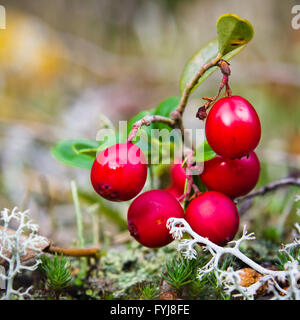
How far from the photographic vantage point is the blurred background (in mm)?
2289

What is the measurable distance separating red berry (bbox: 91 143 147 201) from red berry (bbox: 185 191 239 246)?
0.47ft

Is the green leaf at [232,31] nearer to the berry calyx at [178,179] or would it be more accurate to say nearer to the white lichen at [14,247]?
the berry calyx at [178,179]

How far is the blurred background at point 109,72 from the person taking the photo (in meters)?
2.29

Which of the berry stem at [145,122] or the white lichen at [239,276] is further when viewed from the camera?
the berry stem at [145,122]

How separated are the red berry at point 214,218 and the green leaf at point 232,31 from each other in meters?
0.33

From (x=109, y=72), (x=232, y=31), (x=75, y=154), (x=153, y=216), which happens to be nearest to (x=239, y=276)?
(x=153, y=216)

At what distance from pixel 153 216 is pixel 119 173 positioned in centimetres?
13

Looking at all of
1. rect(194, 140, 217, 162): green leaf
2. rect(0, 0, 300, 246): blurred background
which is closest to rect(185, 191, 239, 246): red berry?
rect(194, 140, 217, 162): green leaf

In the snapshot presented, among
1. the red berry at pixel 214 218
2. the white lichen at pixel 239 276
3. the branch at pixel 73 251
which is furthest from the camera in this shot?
the branch at pixel 73 251

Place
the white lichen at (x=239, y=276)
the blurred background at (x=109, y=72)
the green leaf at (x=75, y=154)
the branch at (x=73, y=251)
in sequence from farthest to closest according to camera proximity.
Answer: the blurred background at (x=109, y=72)
the green leaf at (x=75, y=154)
the branch at (x=73, y=251)
the white lichen at (x=239, y=276)

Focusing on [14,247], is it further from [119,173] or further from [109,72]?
[109,72]

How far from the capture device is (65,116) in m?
2.98

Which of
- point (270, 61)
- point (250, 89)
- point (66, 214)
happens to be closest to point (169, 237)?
point (66, 214)

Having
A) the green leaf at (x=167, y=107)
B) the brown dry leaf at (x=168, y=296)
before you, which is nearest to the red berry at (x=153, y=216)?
the brown dry leaf at (x=168, y=296)
